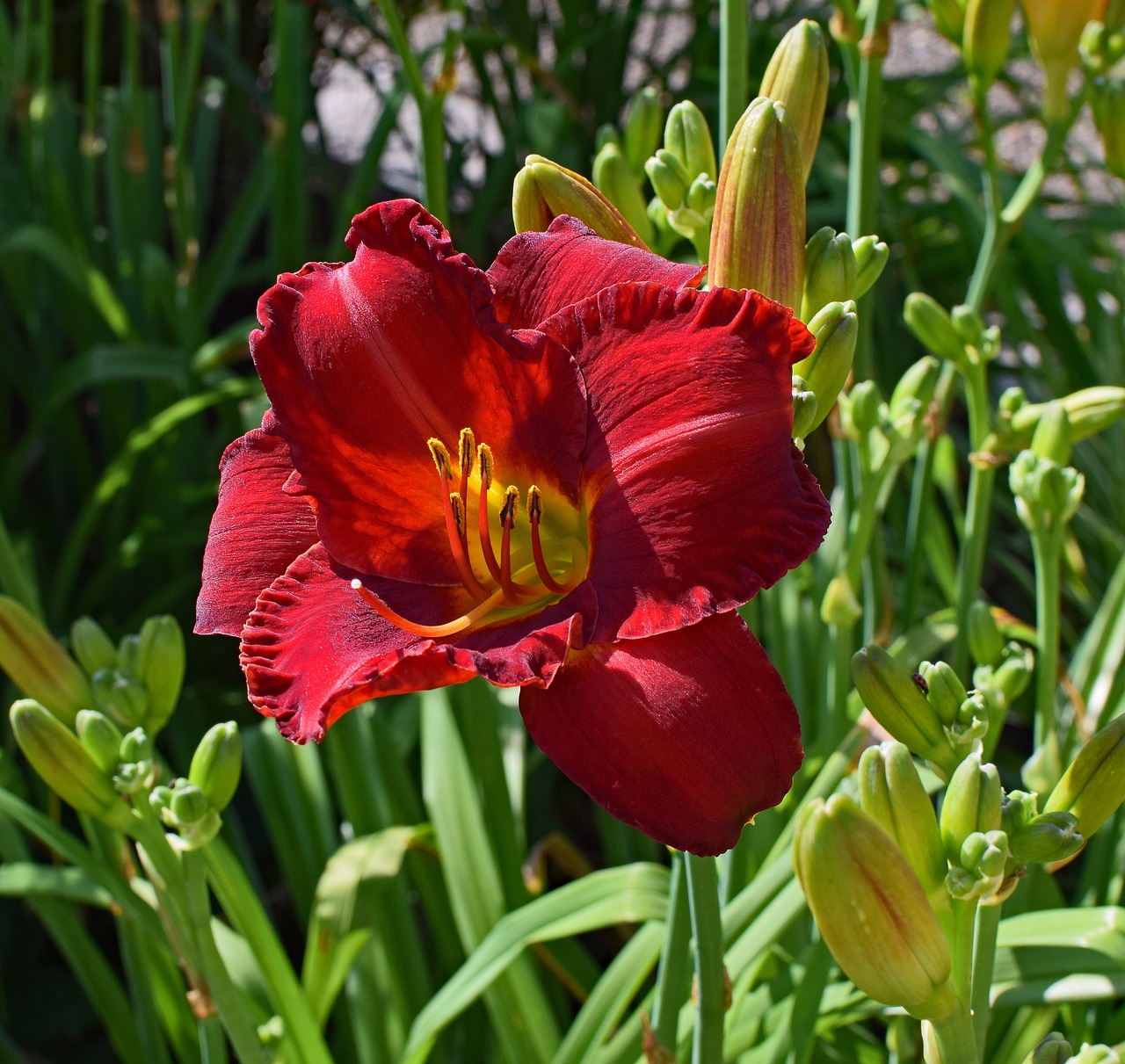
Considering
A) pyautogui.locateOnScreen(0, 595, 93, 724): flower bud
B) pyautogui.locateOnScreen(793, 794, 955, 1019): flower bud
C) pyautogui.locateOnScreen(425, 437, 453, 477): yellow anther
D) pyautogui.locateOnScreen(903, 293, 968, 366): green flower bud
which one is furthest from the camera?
pyautogui.locateOnScreen(903, 293, 968, 366): green flower bud

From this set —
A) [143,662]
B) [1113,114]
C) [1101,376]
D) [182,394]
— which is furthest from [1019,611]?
[143,662]

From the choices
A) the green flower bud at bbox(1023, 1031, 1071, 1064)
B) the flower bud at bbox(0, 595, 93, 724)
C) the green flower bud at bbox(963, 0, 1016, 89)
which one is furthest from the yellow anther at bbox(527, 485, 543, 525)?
the green flower bud at bbox(963, 0, 1016, 89)

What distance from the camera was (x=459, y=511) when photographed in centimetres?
62

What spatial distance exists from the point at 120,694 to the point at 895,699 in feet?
1.83

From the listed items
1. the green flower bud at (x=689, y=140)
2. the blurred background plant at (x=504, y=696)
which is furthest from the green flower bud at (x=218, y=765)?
the green flower bud at (x=689, y=140)

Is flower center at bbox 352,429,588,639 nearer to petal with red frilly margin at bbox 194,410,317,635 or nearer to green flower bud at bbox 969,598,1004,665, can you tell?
petal with red frilly margin at bbox 194,410,317,635

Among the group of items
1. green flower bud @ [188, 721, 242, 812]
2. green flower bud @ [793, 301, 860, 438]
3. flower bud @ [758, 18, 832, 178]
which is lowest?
green flower bud @ [188, 721, 242, 812]

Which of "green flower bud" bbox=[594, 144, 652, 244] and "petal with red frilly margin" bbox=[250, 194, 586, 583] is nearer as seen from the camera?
"petal with red frilly margin" bbox=[250, 194, 586, 583]

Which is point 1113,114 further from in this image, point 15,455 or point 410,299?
point 15,455

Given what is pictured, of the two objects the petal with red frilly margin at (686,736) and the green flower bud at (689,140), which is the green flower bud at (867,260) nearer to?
the green flower bud at (689,140)

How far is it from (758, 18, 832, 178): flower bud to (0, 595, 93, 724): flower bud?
25.5 inches

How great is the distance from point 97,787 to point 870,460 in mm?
652

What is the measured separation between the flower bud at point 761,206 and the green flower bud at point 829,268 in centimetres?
3

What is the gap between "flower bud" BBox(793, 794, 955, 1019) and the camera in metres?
0.51
